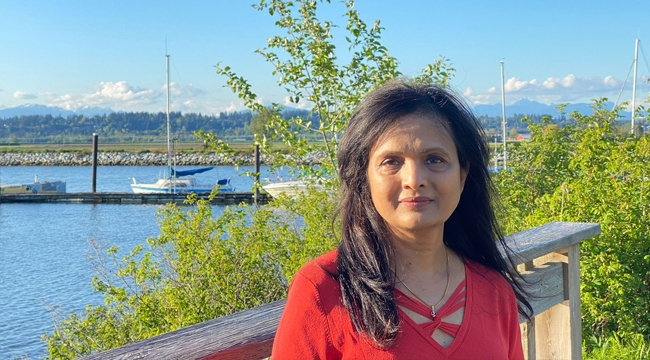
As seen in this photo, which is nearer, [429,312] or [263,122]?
[429,312]

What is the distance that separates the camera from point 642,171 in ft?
17.0

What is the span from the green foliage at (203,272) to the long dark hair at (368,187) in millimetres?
3346

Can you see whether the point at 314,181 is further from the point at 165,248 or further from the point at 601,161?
the point at 601,161

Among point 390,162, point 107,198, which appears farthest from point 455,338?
point 107,198

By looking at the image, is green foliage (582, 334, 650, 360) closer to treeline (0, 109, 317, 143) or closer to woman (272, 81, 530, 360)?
woman (272, 81, 530, 360)

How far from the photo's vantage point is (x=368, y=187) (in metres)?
1.73

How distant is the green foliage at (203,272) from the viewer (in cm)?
531

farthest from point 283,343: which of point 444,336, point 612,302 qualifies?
point 612,302

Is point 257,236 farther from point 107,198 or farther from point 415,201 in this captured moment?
point 107,198

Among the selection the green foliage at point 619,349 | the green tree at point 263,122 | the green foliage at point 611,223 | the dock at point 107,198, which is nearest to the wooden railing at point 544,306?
the green foliage at point 619,349

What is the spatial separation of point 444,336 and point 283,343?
414 millimetres

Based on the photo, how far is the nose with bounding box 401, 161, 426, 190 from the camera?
1.63 m

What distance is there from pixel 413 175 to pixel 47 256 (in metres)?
22.0

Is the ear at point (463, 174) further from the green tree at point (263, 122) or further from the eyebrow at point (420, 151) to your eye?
the green tree at point (263, 122)
